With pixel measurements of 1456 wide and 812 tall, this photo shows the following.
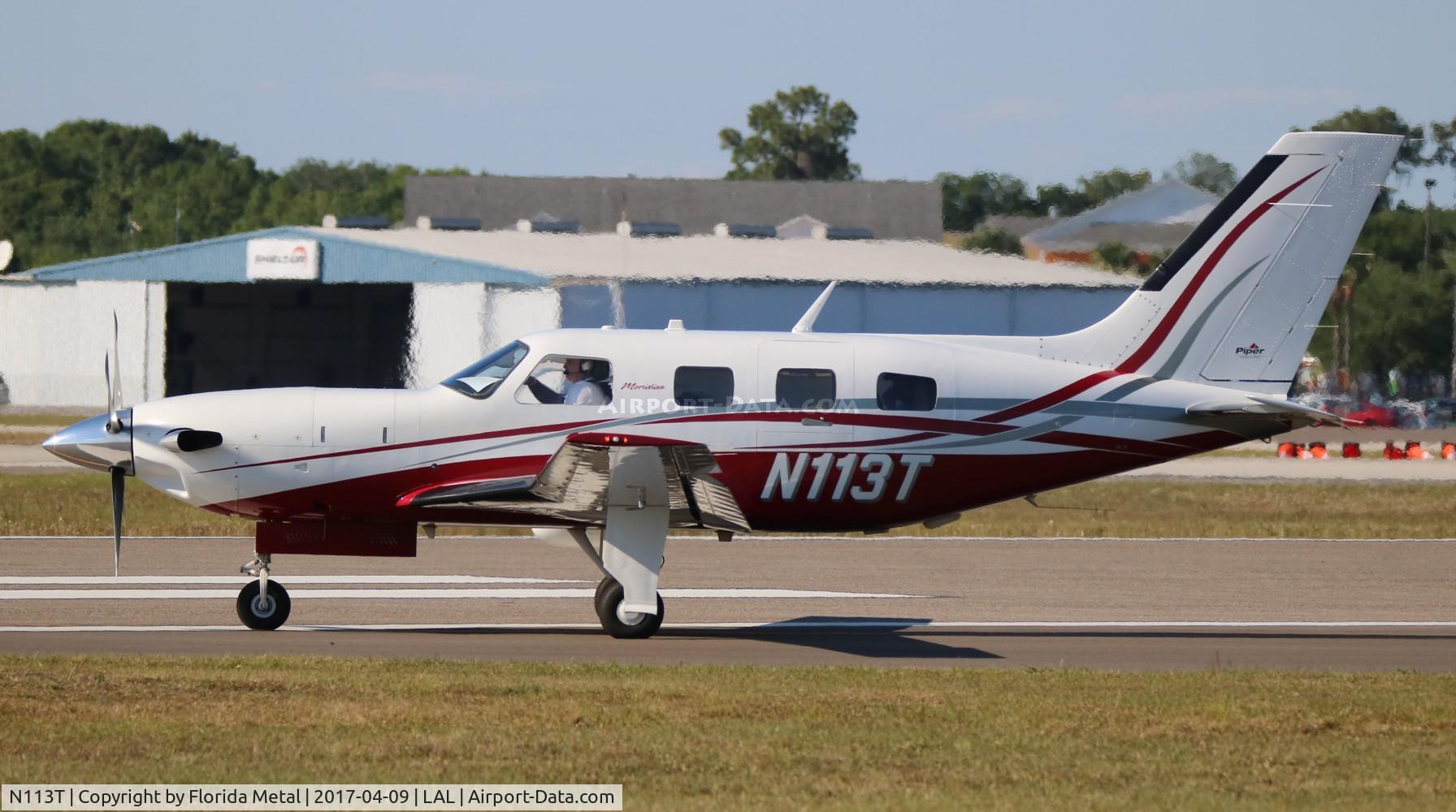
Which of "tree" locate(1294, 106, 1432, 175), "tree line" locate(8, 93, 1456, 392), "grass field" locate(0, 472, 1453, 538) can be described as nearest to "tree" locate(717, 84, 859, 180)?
"tree line" locate(8, 93, 1456, 392)

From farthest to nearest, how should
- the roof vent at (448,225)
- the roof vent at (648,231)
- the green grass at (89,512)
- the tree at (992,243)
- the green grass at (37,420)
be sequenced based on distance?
1. the roof vent at (448,225)
2. the green grass at (37,420)
3. the roof vent at (648,231)
4. the tree at (992,243)
5. the green grass at (89,512)

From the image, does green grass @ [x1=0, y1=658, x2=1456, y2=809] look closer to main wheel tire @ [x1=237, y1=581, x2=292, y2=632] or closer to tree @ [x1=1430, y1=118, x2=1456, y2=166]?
main wheel tire @ [x1=237, y1=581, x2=292, y2=632]

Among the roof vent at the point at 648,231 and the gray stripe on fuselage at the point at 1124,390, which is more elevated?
the roof vent at the point at 648,231

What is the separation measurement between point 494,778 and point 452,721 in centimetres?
152

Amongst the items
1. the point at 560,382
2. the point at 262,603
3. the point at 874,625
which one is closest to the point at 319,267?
the point at 262,603

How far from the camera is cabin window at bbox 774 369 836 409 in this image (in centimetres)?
1417

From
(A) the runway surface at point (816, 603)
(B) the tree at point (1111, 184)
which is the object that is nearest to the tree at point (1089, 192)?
(B) the tree at point (1111, 184)

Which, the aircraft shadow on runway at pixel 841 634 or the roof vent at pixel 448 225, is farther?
the roof vent at pixel 448 225

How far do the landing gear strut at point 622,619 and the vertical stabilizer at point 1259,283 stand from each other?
4.39 metres

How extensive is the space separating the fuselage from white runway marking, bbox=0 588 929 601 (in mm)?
2387

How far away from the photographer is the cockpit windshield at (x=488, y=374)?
1405cm

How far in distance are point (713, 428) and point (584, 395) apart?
1120 mm

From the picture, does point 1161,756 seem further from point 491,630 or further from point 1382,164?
point 1382,164

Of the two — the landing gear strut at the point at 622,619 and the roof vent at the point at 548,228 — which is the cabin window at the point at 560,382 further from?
the roof vent at the point at 548,228
